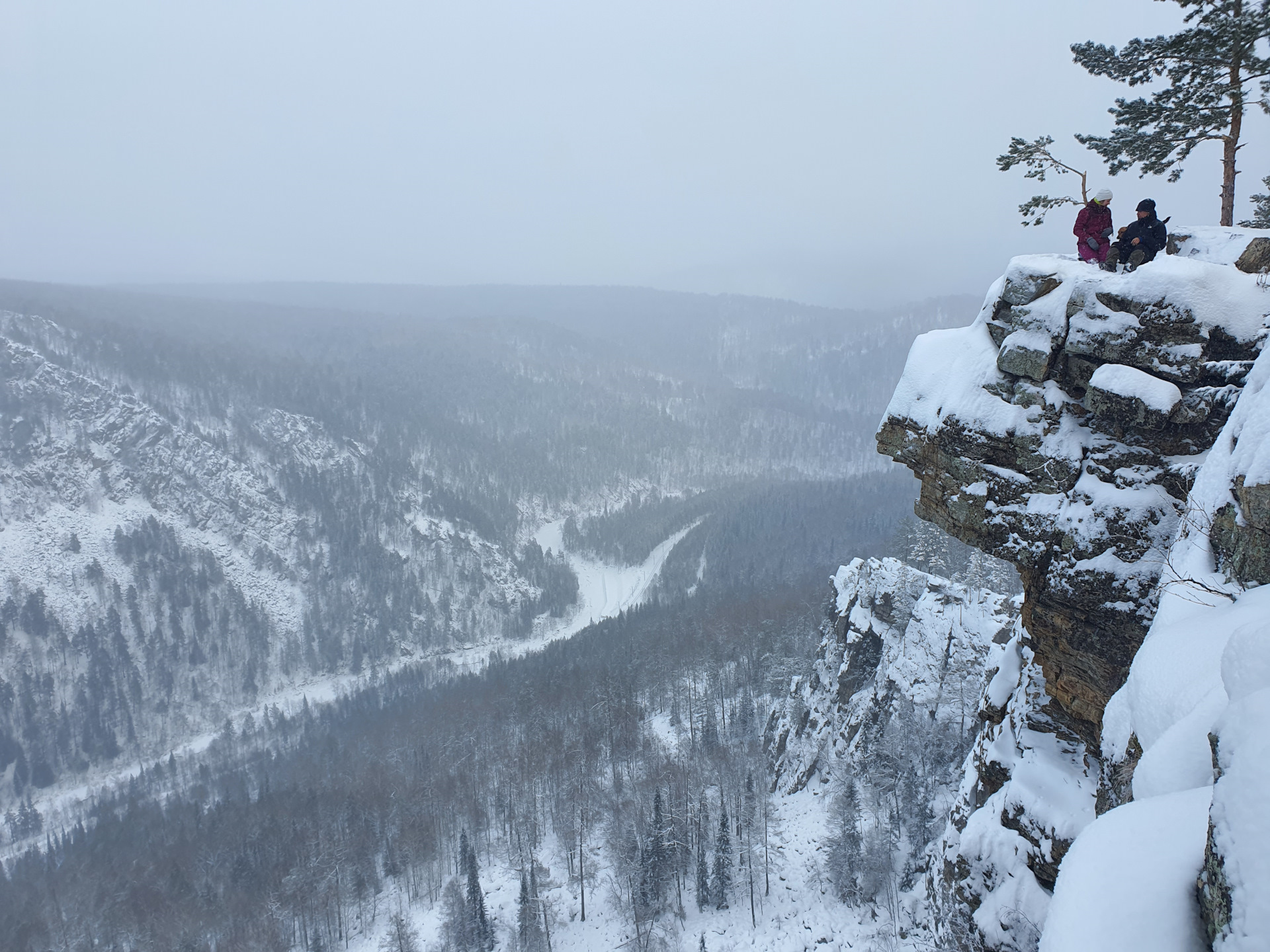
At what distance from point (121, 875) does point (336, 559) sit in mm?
118724

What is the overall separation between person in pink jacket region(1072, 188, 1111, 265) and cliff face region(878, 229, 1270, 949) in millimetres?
549

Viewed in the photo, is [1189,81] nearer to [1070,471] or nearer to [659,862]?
[1070,471]

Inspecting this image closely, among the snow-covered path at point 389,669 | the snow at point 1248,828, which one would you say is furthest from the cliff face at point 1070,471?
the snow-covered path at point 389,669

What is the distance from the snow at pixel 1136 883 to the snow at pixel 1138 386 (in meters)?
10.4

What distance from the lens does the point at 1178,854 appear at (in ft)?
20.0

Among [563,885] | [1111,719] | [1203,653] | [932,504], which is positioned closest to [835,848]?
[563,885]

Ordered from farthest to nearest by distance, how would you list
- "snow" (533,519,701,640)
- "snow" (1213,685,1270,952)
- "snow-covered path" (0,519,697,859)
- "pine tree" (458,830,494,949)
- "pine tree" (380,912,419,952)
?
"snow" (533,519,701,640) → "snow-covered path" (0,519,697,859) → "pine tree" (380,912,419,952) → "pine tree" (458,830,494,949) → "snow" (1213,685,1270,952)

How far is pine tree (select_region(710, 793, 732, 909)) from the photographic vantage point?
55812 millimetres

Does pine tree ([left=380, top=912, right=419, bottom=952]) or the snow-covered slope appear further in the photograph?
the snow-covered slope

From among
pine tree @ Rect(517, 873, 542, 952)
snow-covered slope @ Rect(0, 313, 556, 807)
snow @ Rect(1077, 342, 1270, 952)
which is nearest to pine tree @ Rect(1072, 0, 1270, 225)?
snow @ Rect(1077, 342, 1270, 952)

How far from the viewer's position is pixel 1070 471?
15602 millimetres

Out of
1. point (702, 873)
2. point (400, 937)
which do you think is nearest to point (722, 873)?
point (702, 873)

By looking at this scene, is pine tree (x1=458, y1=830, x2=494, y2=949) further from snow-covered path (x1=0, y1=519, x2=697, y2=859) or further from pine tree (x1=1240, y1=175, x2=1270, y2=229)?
snow-covered path (x1=0, y1=519, x2=697, y2=859)

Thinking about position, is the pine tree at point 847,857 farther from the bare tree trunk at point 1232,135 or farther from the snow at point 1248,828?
the snow at point 1248,828
